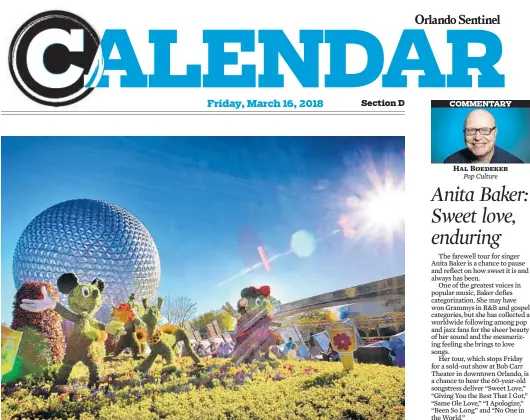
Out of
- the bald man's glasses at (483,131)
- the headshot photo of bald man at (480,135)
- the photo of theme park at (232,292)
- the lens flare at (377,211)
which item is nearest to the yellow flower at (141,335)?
the photo of theme park at (232,292)

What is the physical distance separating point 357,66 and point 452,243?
2284mm

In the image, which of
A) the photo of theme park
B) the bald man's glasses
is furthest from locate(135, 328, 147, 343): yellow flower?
the bald man's glasses

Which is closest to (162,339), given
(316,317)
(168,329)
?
(168,329)

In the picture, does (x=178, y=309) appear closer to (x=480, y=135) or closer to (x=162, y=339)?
(x=162, y=339)

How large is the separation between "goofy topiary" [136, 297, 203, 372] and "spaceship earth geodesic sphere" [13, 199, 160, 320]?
8.0 inches

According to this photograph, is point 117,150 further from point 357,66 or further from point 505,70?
point 505,70

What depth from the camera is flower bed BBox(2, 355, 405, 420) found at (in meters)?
5.55

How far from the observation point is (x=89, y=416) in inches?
218

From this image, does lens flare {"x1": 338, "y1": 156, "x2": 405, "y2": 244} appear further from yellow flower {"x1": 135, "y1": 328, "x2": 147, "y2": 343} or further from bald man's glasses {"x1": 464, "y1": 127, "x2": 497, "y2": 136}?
yellow flower {"x1": 135, "y1": 328, "x2": 147, "y2": 343}

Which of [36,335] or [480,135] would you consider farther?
[480,135]

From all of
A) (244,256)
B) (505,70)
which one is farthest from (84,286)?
(505,70)

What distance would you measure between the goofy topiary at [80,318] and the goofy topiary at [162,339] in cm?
54

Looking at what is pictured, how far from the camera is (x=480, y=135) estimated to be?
18.7 feet

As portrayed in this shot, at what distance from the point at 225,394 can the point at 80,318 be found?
1.91 m
